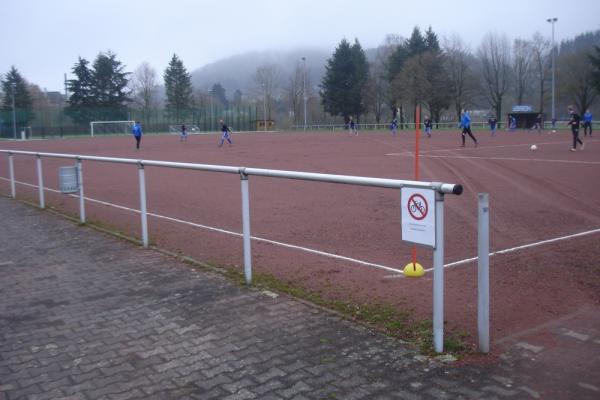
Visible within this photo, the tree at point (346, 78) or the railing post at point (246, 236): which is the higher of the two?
the tree at point (346, 78)

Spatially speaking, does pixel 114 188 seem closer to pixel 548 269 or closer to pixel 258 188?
A: pixel 258 188

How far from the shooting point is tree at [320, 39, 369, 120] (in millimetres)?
90750

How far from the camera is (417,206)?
4.36 m

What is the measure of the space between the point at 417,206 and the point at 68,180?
7.70 metres

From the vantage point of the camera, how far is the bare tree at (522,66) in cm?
9025

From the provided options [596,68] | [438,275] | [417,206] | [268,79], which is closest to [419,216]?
[417,206]

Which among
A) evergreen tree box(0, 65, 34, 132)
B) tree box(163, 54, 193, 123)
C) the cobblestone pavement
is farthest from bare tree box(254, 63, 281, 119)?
the cobblestone pavement

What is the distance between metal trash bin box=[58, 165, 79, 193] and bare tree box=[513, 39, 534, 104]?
89.3 metres

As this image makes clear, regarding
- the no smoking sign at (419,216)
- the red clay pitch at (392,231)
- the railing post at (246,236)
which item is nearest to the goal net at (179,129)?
the red clay pitch at (392,231)

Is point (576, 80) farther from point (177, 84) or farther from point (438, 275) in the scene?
point (438, 275)

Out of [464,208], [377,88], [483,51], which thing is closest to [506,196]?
[464,208]

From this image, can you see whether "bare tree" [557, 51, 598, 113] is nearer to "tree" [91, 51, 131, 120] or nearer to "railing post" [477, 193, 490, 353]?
"tree" [91, 51, 131, 120]

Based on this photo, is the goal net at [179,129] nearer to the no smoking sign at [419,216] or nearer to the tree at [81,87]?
the tree at [81,87]

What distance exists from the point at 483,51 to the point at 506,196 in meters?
88.8
